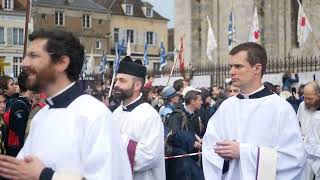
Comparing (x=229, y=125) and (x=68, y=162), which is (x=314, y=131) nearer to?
(x=229, y=125)

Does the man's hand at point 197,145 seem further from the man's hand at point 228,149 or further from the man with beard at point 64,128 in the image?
the man with beard at point 64,128

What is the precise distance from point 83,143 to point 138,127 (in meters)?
2.83

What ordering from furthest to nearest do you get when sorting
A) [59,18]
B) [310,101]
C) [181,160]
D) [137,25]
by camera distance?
[137,25] → [59,18] → [310,101] → [181,160]

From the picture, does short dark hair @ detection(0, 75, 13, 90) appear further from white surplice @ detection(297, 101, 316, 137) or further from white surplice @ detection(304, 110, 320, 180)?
white surplice @ detection(304, 110, 320, 180)

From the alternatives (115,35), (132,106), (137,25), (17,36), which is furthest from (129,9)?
(132,106)

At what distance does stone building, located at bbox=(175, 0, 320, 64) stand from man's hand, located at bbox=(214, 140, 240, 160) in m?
16.2

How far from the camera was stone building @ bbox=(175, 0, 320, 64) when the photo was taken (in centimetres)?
2434

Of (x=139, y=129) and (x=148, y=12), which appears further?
(x=148, y=12)

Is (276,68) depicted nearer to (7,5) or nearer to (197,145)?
(197,145)

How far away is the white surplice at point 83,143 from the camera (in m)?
3.71

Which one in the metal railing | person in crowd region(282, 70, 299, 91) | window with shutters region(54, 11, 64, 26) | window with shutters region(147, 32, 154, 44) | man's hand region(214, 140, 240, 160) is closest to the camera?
man's hand region(214, 140, 240, 160)

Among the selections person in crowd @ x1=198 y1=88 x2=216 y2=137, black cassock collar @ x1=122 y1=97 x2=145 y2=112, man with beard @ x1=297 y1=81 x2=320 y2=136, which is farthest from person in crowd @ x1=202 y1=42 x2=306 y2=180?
person in crowd @ x1=198 y1=88 x2=216 y2=137

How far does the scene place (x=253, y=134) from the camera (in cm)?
585

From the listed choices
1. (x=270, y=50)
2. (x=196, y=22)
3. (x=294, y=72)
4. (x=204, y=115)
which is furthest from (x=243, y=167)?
(x=196, y=22)
